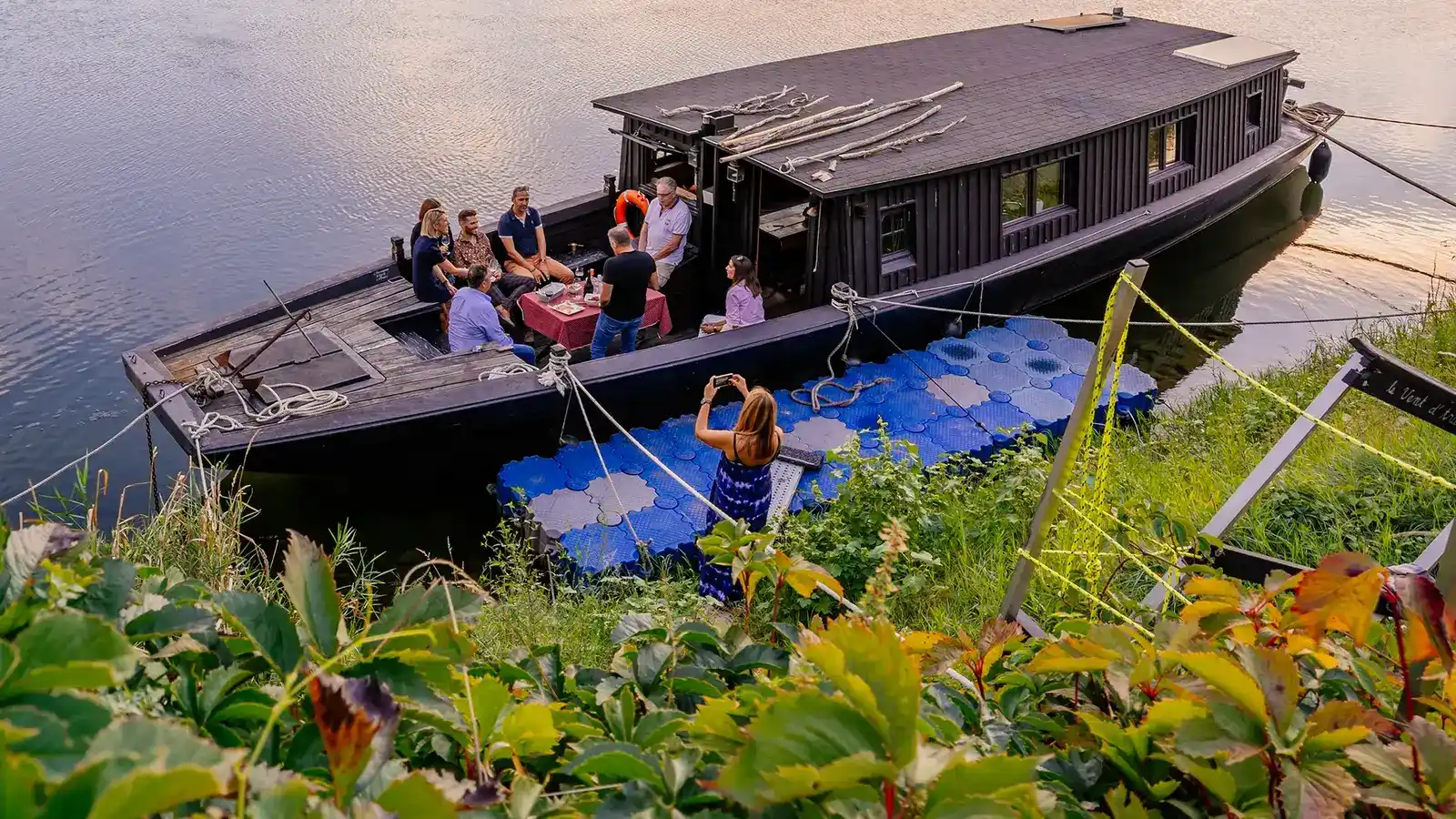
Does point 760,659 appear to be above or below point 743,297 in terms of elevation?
above

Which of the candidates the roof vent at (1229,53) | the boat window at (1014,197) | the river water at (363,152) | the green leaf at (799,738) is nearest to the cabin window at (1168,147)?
the roof vent at (1229,53)

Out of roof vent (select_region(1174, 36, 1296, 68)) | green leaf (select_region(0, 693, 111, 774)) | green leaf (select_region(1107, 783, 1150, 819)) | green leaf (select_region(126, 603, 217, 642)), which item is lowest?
green leaf (select_region(1107, 783, 1150, 819))

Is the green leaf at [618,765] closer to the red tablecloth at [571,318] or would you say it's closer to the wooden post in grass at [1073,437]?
the wooden post in grass at [1073,437]

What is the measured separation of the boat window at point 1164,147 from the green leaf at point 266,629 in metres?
10.6

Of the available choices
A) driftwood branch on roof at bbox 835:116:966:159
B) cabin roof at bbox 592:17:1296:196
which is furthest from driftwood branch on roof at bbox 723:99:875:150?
driftwood branch on roof at bbox 835:116:966:159

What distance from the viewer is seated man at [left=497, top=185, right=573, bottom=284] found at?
9523 mm

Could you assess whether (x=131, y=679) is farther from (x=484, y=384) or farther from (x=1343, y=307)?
(x=1343, y=307)

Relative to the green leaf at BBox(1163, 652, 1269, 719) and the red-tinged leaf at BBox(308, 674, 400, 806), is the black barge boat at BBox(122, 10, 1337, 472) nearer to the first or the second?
the red-tinged leaf at BBox(308, 674, 400, 806)

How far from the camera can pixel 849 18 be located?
19.7 m

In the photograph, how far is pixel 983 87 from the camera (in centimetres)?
1066

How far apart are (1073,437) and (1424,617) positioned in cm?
215

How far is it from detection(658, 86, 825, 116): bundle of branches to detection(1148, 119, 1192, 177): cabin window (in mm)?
3377

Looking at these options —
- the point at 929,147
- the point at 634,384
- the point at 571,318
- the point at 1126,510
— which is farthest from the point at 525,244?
the point at 1126,510

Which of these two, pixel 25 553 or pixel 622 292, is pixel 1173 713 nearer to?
pixel 25 553
